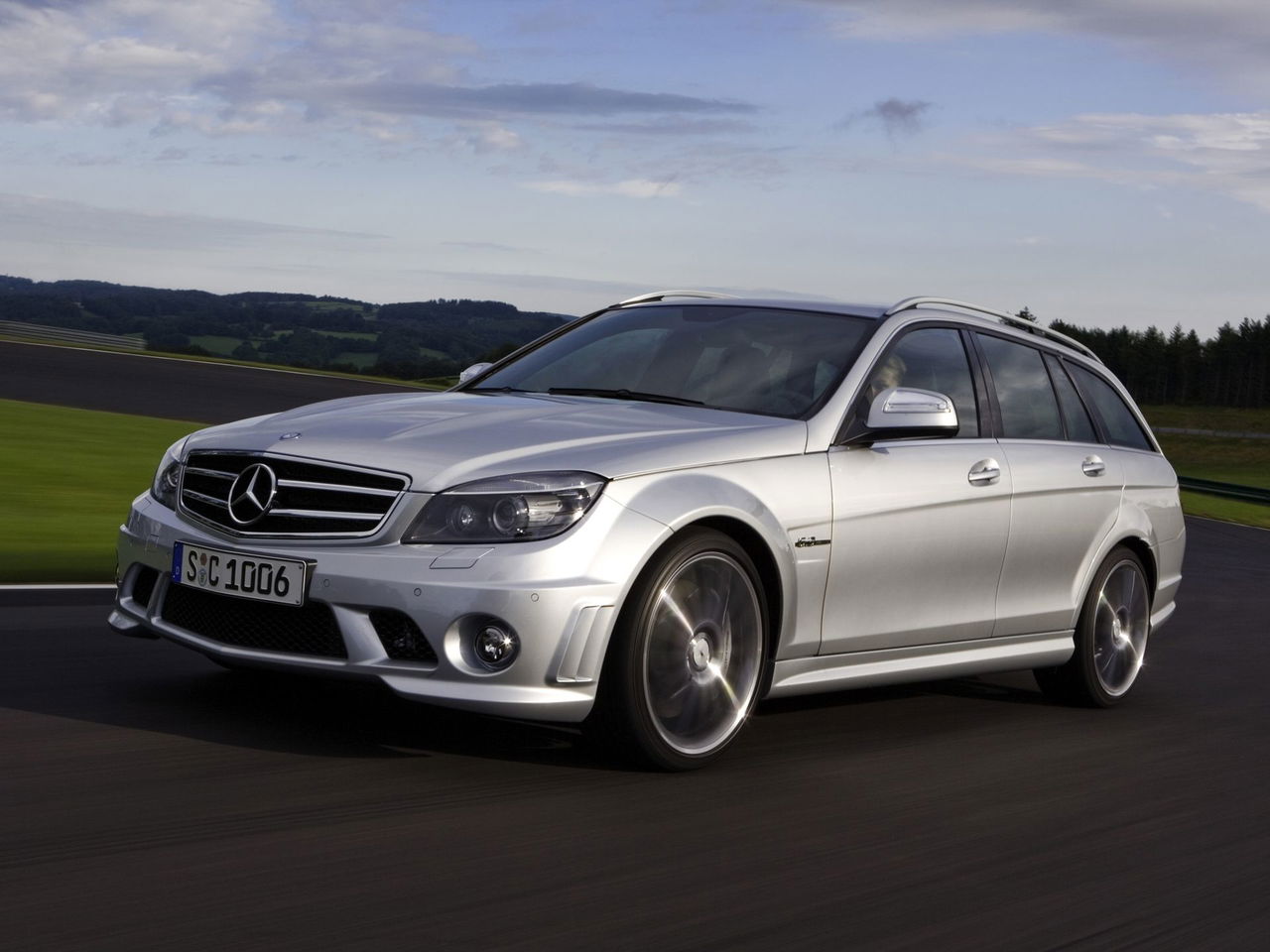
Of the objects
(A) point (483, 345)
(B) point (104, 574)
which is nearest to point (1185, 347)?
(A) point (483, 345)

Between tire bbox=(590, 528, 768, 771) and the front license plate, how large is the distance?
0.97 m

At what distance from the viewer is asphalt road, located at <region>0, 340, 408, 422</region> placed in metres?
27.6

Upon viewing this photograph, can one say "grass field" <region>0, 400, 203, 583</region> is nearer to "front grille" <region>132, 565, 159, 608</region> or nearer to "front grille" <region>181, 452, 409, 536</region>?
"front grille" <region>132, 565, 159, 608</region>

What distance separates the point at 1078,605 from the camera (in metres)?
7.21

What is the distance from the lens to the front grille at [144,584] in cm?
557

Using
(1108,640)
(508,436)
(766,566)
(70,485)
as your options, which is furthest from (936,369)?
(70,485)

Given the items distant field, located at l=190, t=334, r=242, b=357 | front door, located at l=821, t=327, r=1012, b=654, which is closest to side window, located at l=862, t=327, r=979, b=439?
front door, located at l=821, t=327, r=1012, b=654

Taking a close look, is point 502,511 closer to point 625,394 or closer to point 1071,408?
point 625,394

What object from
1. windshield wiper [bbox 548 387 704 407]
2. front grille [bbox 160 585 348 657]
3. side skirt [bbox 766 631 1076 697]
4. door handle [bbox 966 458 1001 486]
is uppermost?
windshield wiper [bbox 548 387 704 407]

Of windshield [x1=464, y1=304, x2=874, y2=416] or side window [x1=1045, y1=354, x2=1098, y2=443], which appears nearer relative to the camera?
windshield [x1=464, y1=304, x2=874, y2=416]

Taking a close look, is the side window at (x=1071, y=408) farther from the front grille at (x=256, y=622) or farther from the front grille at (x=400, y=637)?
the front grille at (x=256, y=622)

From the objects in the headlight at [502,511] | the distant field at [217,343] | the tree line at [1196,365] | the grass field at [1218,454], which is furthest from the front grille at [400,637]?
the tree line at [1196,365]

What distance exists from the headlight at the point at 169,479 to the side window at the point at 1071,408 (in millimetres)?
3820

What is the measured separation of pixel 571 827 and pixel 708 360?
2.33 m
